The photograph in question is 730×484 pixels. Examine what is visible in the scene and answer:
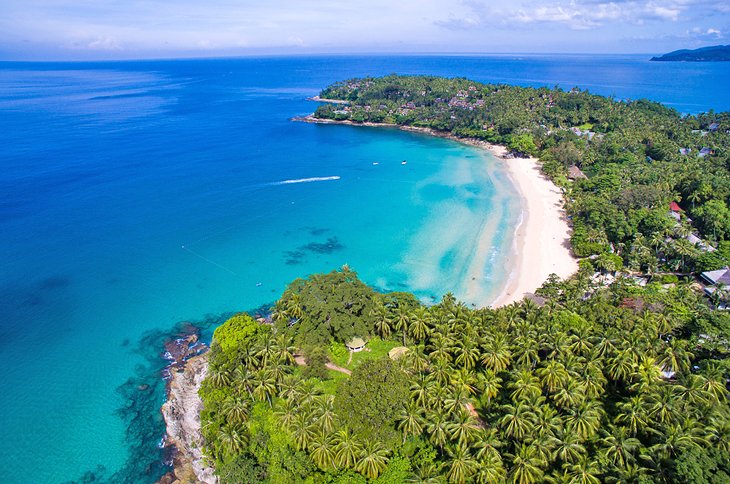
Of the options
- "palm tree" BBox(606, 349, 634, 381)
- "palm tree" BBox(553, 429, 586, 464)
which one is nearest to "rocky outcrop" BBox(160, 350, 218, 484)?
"palm tree" BBox(553, 429, 586, 464)

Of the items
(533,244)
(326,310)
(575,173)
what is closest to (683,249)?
(533,244)

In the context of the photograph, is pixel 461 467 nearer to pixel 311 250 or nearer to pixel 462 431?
pixel 462 431

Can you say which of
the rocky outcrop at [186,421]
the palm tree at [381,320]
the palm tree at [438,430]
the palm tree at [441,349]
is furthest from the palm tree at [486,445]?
the rocky outcrop at [186,421]

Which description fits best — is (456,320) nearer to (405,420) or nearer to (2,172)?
(405,420)

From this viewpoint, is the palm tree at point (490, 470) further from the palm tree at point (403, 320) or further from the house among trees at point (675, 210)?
the house among trees at point (675, 210)

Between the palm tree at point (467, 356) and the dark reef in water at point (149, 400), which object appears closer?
the dark reef in water at point (149, 400)

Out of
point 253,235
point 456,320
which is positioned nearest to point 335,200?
point 253,235
